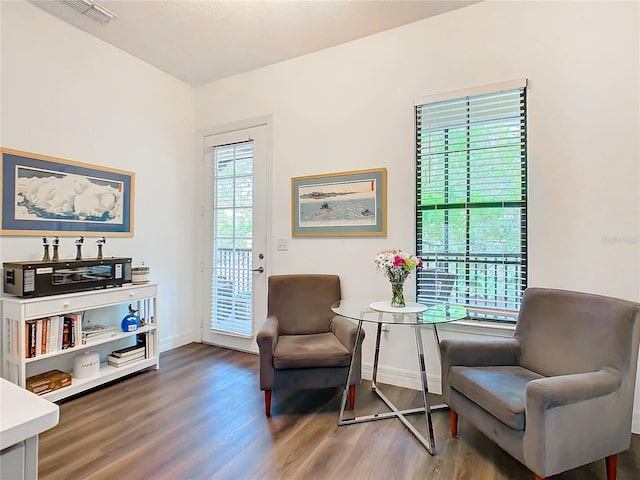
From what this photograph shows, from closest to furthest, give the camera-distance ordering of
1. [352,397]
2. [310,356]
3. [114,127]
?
[310,356] → [352,397] → [114,127]

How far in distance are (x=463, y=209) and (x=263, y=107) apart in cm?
223

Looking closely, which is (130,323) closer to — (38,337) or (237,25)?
(38,337)

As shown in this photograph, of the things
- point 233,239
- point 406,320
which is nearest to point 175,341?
point 233,239

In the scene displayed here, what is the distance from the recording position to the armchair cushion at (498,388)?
165cm

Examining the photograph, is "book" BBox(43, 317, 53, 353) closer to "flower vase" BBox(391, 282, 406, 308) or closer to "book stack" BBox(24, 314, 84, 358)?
"book stack" BBox(24, 314, 84, 358)

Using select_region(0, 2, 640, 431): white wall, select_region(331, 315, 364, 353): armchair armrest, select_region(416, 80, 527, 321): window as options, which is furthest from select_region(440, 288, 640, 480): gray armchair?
select_region(331, 315, 364, 353): armchair armrest

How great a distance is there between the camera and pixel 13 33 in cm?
260

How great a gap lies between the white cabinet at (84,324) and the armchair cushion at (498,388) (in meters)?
2.63

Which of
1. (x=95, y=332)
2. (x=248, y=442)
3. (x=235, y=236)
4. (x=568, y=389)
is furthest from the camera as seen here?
(x=235, y=236)

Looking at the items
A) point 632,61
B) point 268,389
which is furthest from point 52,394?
point 632,61

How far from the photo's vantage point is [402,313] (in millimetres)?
2260

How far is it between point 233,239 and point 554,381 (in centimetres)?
→ 307

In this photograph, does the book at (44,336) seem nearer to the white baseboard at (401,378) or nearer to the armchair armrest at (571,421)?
the white baseboard at (401,378)

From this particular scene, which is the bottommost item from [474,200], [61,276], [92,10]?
[61,276]
